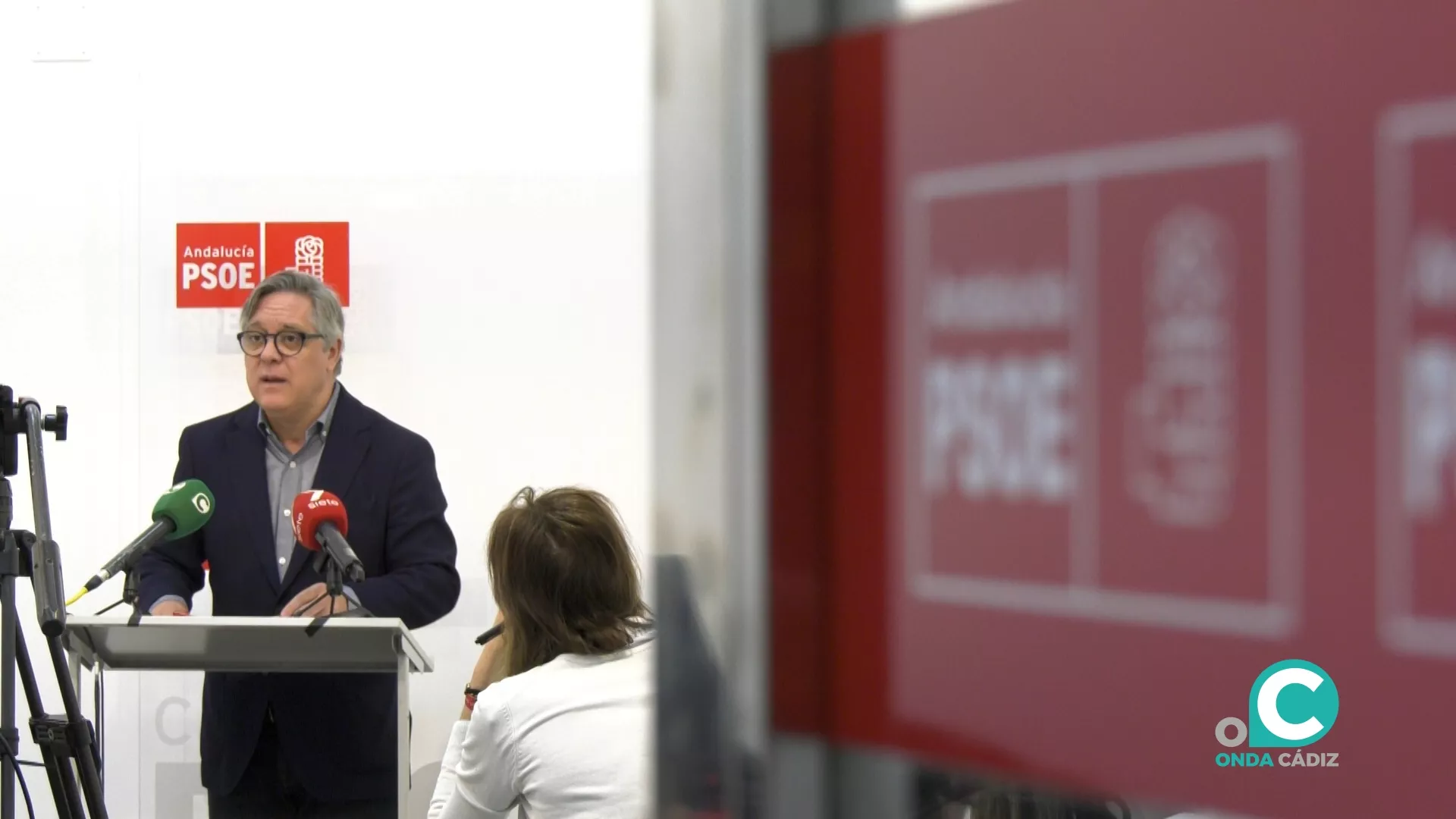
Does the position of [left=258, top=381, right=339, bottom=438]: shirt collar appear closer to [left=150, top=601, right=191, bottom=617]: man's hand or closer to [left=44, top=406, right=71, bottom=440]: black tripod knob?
[left=150, top=601, right=191, bottom=617]: man's hand

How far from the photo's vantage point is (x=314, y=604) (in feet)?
8.59

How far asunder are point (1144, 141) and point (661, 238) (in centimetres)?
17

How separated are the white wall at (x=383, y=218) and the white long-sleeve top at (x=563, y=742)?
2.06m

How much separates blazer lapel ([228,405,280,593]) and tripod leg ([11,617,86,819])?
1.72 ft

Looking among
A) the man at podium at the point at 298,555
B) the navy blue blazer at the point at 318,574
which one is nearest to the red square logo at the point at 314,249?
the man at podium at the point at 298,555

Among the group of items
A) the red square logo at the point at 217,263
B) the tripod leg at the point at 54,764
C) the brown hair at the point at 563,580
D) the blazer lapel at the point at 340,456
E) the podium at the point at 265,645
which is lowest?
the tripod leg at the point at 54,764

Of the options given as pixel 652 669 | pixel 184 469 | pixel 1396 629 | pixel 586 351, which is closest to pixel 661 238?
pixel 652 669

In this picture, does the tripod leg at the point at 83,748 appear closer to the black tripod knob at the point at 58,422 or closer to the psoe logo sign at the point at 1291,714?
the black tripod knob at the point at 58,422

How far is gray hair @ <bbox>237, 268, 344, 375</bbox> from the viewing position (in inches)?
125

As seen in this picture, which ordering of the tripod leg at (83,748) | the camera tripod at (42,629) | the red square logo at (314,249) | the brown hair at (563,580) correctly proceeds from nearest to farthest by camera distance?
the brown hair at (563,580) → the camera tripod at (42,629) → the tripod leg at (83,748) → the red square logo at (314,249)

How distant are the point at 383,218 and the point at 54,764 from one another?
186 centimetres

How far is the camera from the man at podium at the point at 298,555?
279cm

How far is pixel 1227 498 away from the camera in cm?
35

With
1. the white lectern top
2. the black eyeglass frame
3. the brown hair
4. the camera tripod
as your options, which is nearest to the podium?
the white lectern top
